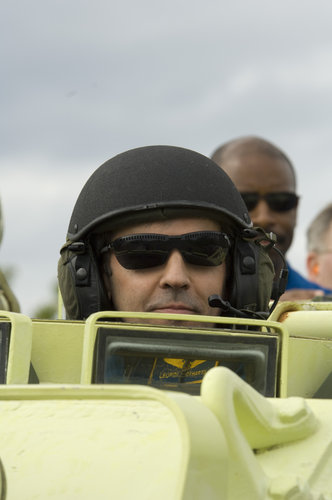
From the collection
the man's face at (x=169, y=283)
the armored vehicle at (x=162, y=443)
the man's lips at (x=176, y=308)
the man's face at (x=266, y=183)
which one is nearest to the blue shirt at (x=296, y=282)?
the man's face at (x=266, y=183)

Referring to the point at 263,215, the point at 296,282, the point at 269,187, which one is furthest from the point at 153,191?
the point at 269,187

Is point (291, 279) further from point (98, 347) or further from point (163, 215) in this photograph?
point (98, 347)

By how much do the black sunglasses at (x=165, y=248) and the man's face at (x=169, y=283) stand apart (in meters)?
0.02

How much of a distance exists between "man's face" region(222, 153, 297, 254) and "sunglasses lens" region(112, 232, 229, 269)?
395 cm

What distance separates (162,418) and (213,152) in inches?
305

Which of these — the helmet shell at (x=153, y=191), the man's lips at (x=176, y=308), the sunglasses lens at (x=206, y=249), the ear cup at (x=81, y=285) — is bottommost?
the man's lips at (x=176, y=308)

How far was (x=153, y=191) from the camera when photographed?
4480mm

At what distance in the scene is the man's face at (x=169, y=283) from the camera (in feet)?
13.6

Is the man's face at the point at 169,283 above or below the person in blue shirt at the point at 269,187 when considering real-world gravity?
below

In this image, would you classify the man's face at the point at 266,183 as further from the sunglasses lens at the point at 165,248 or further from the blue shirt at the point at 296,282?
the sunglasses lens at the point at 165,248

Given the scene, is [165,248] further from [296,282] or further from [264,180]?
[264,180]

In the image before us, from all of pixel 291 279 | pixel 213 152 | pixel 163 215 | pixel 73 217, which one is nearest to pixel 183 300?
pixel 163 215

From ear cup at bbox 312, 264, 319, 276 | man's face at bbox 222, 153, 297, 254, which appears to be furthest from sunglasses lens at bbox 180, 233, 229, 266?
ear cup at bbox 312, 264, 319, 276

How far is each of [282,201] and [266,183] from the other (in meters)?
0.33
